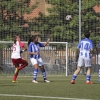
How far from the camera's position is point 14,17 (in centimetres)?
2934

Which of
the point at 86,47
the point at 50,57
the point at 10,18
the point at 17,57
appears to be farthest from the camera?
the point at 10,18

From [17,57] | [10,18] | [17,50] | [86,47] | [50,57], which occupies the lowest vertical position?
[50,57]

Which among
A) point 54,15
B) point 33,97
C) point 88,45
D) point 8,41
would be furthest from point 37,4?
point 33,97

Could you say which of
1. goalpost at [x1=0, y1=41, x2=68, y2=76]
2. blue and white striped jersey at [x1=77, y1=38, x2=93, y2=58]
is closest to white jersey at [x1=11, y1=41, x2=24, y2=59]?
blue and white striped jersey at [x1=77, y1=38, x2=93, y2=58]

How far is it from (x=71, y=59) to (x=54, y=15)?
4.70 meters

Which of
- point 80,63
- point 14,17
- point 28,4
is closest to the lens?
point 80,63

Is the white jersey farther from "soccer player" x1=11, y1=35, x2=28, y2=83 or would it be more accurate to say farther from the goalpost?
the goalpost

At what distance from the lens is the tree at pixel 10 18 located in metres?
28.7

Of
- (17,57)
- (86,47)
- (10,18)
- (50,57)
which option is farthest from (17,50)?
(10,18)

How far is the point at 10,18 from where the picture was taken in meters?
29.1

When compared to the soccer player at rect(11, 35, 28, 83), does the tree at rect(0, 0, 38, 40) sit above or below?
above

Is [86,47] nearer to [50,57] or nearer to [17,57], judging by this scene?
[17,57]

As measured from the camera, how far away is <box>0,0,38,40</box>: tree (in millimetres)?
28734

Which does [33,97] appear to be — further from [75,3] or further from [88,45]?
[75,3]
